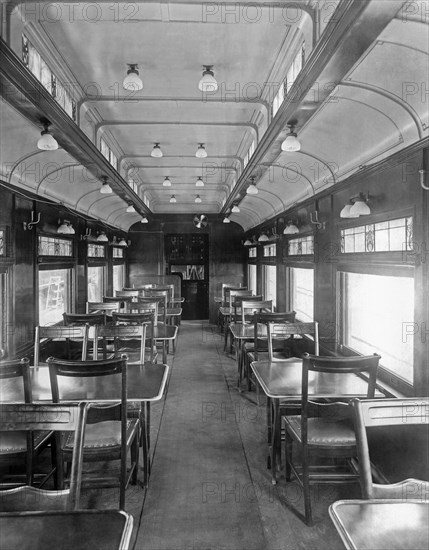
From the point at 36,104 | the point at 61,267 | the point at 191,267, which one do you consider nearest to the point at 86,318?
the point at 61,267

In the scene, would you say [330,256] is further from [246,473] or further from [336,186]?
[246,473]

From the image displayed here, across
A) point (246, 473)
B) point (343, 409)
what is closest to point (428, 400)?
point (343, 409)

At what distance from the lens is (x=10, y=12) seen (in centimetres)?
258

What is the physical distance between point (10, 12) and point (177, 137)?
9.89 ft

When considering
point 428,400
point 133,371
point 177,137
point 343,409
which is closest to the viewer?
point 428,400

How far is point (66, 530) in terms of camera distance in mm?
1411

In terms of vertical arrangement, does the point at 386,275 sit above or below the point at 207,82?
below

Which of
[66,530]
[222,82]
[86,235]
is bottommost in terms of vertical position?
[66,530]

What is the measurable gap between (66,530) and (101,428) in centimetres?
159

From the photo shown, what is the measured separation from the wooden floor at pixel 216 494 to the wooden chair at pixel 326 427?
0.78 feet

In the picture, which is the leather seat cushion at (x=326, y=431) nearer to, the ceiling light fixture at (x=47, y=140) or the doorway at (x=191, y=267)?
the ceiling light fixture at (x=47, y=140)

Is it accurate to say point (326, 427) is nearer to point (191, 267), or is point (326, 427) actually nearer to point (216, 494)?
point (216, 494)

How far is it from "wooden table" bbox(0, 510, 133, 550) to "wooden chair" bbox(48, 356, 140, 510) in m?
1.05

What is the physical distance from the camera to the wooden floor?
100 inches
